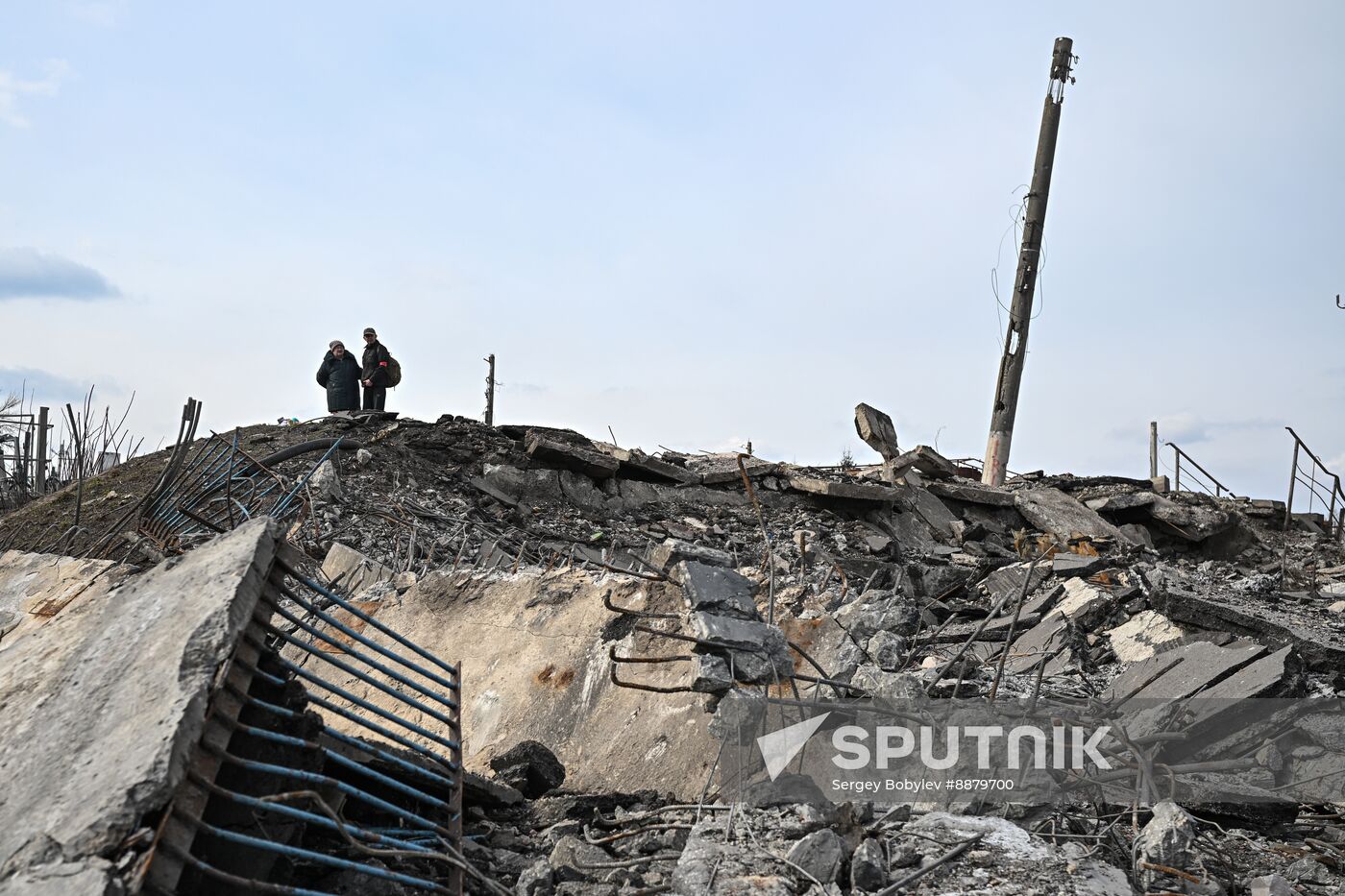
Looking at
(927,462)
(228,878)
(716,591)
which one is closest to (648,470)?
(927,462)

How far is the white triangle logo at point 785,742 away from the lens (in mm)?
3521

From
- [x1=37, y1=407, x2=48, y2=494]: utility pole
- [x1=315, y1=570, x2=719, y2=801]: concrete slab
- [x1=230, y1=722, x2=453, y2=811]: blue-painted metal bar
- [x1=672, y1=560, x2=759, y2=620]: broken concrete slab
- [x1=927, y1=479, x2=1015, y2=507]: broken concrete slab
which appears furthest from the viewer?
[x1=37, y1=407, x2=48, y2=494]: utility pole

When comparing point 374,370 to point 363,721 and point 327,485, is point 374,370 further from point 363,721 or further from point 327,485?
point 363,721

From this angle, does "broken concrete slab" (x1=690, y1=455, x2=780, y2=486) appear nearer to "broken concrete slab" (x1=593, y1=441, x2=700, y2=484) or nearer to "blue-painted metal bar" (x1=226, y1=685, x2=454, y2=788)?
"broken concrete slab" (x1=593, y1=441, x2=700, y2=484)

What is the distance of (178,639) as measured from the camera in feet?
8.53

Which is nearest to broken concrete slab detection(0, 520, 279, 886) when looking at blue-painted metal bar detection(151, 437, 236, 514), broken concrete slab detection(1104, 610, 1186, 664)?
blue-painted metal bar detection(151, 437, 236, 514)

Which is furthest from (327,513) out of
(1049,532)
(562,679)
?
(1049,532)

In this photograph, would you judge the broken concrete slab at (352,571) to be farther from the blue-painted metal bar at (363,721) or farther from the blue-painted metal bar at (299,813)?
the blue-painted metal bar at (299,813)

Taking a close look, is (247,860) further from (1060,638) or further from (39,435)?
(39,435)

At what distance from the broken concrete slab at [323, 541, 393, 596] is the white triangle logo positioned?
3656 mm

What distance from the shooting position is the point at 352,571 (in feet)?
24.2

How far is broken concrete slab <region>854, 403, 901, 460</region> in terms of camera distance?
522 inches

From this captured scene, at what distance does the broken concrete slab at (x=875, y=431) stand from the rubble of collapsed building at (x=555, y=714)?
4905 millimetres

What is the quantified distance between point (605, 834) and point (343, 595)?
12.2 ft
